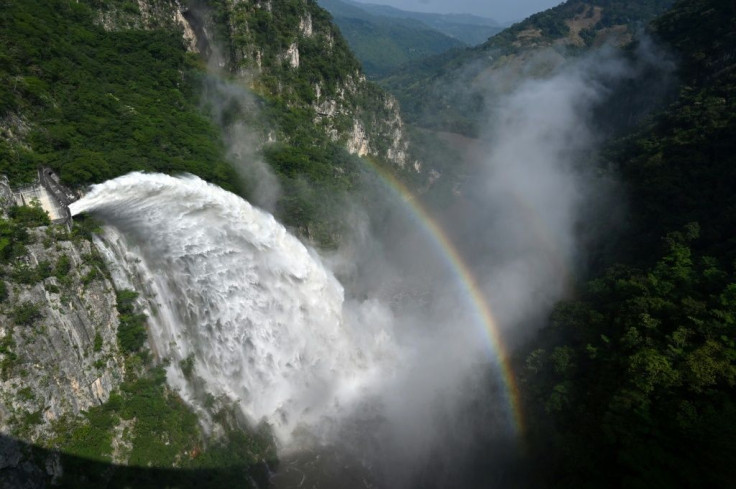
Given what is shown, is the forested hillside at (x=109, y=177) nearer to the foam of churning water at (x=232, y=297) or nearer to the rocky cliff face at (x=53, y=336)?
the rocky cliff face at (x=53, y=336)

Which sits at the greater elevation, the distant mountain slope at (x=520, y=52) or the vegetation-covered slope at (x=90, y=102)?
the distant mountain slope at (x=520, y=52)

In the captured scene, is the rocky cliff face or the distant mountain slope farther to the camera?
the distant mountain slope

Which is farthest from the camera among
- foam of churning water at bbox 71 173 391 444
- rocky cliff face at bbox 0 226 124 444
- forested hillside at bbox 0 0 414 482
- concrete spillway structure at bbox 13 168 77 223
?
foam of churning water at bbox 71 173 391 444

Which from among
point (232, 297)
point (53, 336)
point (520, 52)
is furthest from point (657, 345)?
point (520, 52)

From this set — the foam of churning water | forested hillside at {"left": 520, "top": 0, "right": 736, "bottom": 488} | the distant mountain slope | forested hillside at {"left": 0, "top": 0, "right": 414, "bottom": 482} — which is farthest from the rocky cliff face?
the distant mountain slope

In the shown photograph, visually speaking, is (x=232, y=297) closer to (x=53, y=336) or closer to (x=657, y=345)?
(x=53, y=336)

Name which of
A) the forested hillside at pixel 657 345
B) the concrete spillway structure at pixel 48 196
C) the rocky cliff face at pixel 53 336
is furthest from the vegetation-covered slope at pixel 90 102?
the forested hillside at pixel 657 345

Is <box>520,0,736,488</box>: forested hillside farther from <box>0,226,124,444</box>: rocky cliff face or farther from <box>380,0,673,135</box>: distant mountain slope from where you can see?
<box>380,0,673,135</box>: distant mountain slope
